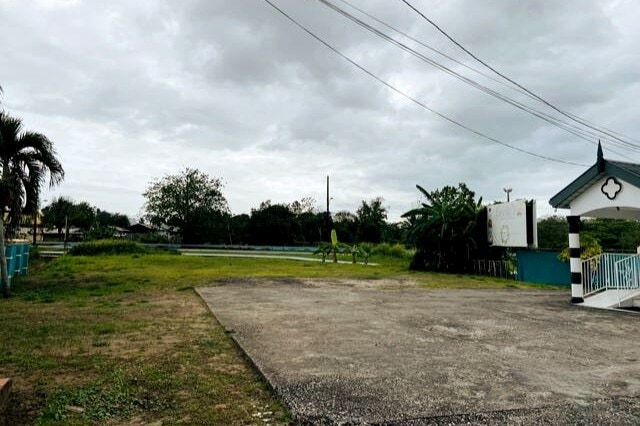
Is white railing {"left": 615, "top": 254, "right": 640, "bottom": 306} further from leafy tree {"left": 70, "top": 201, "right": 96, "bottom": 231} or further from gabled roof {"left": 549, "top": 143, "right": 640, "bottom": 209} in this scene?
leafy tree {"left": 70, "top": 201, "right": 96, "bottom": 231}

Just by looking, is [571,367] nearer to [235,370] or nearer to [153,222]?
[235,370]

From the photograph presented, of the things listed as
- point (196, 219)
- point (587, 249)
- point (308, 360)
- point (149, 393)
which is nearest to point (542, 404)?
point (308, 360)

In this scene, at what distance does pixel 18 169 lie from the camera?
11.3 metres

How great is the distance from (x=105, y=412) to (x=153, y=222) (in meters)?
51.9

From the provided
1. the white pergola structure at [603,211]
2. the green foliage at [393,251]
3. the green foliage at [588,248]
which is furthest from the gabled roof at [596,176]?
the green foliage at [393,251]

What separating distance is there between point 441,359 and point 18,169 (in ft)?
36.1

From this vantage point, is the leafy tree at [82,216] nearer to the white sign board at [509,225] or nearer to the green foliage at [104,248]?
the green foliage at [104,248]

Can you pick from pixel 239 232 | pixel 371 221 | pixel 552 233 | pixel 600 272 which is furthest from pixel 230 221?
pixel 600 272

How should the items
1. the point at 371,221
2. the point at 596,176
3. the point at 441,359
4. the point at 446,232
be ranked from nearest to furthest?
the point at 441,359, the point at 596,176, the point at 446,232, the point at 371,221

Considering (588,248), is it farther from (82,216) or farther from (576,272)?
(82,216)

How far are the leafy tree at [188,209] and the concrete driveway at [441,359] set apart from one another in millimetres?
42343

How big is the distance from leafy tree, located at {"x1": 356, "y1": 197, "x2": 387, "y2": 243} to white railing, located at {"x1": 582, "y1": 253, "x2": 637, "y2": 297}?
3700 cm

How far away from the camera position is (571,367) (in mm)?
4863

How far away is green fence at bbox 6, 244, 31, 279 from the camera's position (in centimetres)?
1366
